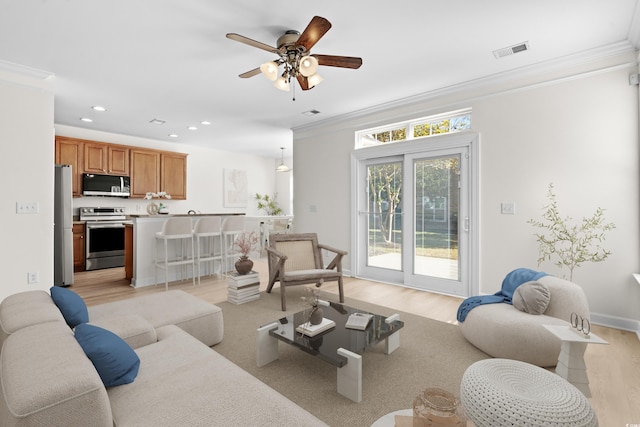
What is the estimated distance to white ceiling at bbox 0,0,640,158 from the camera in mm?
2408

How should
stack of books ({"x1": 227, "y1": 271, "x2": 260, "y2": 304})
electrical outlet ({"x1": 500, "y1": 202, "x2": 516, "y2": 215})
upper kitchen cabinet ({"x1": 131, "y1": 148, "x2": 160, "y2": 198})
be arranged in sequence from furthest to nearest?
1. upper kitchen cabinet ({"x1": 131, "y1": 148, "x2": 160, "y2": 198})
2. stack of books ({"x1": 227, "y1": 271, "x2": 260, "y2": 304})
3. electrical outlet ({"x1": 500, "y1": 202, "x2": 516, "y2": 215})

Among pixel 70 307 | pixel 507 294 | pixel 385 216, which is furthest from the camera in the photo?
pixel 385 216

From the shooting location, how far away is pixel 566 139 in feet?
10.6

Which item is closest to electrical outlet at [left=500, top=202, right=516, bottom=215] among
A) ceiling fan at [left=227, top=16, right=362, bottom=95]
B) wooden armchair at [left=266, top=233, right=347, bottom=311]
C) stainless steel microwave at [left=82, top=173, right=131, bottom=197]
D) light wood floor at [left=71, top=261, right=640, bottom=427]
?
light wood floor at [left=71, top=261, right=640, bottom=427]

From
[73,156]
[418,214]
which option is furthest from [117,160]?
[418,214]

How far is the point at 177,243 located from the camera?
4.97m

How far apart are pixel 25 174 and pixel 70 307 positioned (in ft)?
8.67

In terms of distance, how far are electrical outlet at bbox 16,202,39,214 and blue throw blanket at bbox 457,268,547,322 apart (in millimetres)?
4630

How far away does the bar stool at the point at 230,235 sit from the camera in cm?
517

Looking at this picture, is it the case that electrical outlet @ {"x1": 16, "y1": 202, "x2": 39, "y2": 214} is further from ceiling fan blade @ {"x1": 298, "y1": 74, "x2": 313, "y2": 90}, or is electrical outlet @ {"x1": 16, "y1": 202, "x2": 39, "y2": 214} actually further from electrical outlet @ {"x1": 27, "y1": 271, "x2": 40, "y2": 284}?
ceiling fan blade @ {"x1": 298, "y1": 74, "x2": 313, "y2": 90}

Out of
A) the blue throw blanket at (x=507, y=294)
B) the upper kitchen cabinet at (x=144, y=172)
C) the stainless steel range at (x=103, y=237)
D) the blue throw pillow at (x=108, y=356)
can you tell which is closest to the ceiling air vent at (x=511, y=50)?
the blue throw blanket at (x=507, y=294)

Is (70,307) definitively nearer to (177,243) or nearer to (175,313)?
(175,313)

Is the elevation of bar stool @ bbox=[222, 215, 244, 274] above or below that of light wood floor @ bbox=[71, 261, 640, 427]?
above

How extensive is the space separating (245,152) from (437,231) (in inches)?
231
